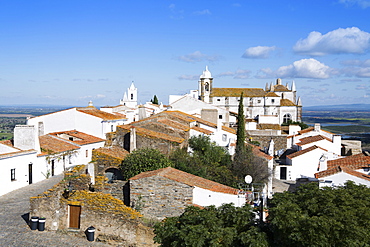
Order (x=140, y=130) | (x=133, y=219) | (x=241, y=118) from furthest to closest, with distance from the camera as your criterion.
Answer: (x=241, y=118) → (x=140, y=130) → (x=133, y=219)

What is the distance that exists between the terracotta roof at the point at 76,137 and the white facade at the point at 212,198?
50.0 feet

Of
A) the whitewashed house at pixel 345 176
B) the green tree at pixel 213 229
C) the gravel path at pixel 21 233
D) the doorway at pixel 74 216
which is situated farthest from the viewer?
the whitewashed house at pixel 345 176

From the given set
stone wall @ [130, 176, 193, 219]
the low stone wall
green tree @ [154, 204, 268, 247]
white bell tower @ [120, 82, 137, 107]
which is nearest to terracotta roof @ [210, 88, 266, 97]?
white bell tower @ [120, 82, 137, 107]

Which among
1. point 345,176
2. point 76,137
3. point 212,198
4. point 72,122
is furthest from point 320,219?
point 72,122

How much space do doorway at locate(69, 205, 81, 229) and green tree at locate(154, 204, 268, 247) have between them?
511 centimetres

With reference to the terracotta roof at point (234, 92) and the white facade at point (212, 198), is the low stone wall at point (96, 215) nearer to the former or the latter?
the white facade at point (212, 198)

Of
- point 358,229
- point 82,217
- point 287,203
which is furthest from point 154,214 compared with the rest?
point 358,229

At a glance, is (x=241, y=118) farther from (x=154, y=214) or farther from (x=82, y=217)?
(x=82, y=217)

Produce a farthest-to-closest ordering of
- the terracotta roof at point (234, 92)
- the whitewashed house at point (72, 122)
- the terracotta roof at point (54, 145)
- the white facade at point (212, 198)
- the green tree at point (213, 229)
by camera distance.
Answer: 1. the terracotta roof at point (234, 92)
2. the whitewashed house at point (72, 122)
3. the terracotta roof at point (54, 145)
4. the white facade at point (212, 198)
5. the green tree at point (213, 229)

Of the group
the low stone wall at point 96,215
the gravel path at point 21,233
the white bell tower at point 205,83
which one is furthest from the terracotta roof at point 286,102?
the gravel path at point 21,233

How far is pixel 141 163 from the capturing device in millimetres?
22578

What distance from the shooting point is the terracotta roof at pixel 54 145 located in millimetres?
26172

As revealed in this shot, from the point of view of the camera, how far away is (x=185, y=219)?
1377 centimetres

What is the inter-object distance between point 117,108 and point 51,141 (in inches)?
1044
